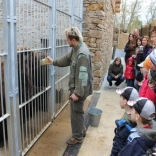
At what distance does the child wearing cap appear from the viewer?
146cm

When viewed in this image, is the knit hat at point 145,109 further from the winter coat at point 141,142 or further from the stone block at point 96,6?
the stone block at point 96,6

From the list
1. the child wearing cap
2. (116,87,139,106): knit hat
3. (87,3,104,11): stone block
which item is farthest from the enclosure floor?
(87,3,104,11): stone block

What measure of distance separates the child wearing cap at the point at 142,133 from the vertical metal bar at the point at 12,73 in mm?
1318

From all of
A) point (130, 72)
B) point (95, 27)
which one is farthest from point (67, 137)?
point (95, 27)

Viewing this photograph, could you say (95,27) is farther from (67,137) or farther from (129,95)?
(129,95)

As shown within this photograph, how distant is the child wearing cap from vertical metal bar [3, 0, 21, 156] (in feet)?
4.32

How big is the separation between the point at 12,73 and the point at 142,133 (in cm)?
145

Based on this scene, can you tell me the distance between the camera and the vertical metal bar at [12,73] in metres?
2.06

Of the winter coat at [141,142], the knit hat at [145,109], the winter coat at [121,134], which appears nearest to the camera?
the winter coat at [141,142]

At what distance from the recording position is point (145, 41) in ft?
15.5

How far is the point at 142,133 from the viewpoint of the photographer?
4.90 feet

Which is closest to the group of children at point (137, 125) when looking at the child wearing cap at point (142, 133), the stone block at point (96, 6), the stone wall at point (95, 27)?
the child wearing cap at point (142, 133)

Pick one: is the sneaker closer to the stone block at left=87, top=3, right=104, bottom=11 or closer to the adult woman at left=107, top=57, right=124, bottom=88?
the adult woman at left=107, top=57, right=124, bottom=88

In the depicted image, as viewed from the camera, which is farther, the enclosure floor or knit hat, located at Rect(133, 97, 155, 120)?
the enclosure floor
